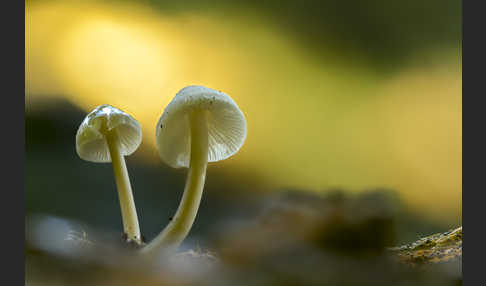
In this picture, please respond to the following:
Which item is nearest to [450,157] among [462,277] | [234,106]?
[462,277]

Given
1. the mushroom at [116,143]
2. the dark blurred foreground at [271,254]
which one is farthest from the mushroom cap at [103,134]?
the dark blurred foreground at [271,254]

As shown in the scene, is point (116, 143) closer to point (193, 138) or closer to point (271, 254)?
point (193, 138)

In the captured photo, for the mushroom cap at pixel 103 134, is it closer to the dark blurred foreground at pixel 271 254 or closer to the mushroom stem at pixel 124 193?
the mushroom stem at pixel 124 193

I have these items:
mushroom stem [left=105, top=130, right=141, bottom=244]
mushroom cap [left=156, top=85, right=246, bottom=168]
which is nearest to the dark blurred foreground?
mushroom stem [left=105, top=130, right=141, bottom=244]

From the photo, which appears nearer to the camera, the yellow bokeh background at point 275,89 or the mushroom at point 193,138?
the mushroom at point 193,138

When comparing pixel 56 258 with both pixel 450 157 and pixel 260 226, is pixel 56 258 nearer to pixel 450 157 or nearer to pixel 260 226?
pixel 260 226

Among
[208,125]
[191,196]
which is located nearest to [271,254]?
[191,196]
